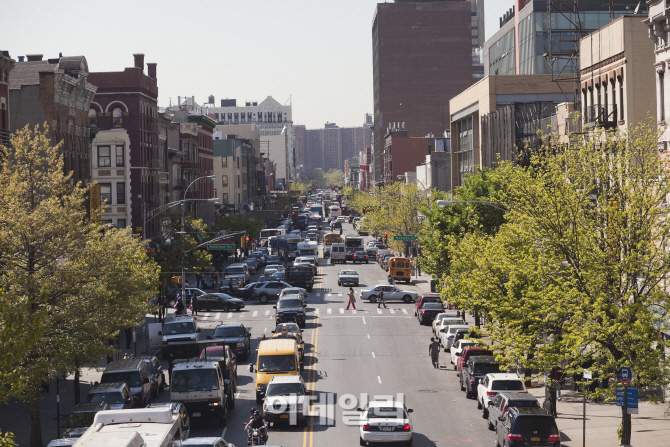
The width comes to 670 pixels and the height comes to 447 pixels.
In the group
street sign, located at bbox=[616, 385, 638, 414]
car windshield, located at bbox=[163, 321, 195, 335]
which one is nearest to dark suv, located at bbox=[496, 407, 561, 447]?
street sign, located at bbox=[616, 385, 638, 414]

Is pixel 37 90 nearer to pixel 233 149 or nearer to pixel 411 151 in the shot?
pixel 233 149

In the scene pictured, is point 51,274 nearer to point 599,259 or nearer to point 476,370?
point 476,370

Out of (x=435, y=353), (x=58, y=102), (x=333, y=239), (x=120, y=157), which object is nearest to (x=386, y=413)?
(x=435, y=353)

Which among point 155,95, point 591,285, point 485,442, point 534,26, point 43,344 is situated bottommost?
point 485,442

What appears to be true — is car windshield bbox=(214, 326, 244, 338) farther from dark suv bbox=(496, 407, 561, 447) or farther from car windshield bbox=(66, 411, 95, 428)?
dark suv bbox=(496, 407, 561, 447)

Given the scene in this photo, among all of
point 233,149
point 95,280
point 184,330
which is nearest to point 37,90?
point 184,330

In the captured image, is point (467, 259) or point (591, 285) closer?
point (591, 285)

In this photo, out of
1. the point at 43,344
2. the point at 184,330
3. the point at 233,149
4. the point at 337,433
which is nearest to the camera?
the point at 43,344

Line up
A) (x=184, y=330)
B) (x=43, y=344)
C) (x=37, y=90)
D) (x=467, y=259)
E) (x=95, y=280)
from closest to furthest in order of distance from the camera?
(x=43, y=344)
(x=95, y=280)
(x=467, y=259)
(x=184, y=330)
(x=37, y=90)

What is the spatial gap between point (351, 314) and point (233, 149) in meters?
96.5

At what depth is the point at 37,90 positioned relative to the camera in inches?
2103

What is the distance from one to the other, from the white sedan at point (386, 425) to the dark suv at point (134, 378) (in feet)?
30.9

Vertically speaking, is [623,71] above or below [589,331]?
above

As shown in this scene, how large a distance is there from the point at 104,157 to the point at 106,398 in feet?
171
